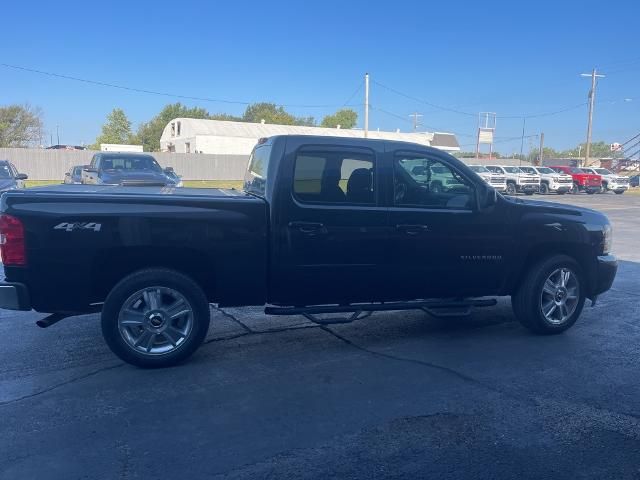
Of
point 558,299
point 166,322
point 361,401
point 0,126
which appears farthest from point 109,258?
point 0,126

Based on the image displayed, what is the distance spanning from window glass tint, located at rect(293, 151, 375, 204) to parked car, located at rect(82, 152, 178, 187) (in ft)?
38.2

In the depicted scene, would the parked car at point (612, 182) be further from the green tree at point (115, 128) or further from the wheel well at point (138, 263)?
the green tree at point (115, 128)

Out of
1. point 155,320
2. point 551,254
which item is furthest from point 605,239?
point 155,320

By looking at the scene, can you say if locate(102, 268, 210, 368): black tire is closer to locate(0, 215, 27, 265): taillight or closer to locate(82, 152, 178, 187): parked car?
locate(0, 215, 27, 265): taillight

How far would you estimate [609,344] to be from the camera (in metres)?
5.97

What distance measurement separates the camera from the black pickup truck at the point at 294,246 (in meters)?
4.73

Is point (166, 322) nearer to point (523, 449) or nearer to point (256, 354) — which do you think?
point (256, 354)

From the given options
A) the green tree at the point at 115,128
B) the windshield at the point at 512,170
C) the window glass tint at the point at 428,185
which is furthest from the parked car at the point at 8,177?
the green tree at the point at 115,128

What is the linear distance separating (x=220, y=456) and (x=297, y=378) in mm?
1365

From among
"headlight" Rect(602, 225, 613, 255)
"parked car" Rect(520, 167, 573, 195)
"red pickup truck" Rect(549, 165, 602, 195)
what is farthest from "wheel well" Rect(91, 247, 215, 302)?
"red pickup truck" Rect(549, 165, 602, 195)

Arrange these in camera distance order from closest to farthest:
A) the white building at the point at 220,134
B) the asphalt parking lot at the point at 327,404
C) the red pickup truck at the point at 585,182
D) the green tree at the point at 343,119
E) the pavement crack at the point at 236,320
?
the asphalt parking lot at the point at 327,404 < the pavement crack at the point at 236,320 < the red pickup truck at the point at 585,182 < the white building at the point at 220,134 < the green tree at the point at 343,119

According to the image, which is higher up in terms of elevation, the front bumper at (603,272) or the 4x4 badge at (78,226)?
the 4x4 badge at (78,226)

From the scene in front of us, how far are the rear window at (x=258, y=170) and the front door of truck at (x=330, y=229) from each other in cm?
36

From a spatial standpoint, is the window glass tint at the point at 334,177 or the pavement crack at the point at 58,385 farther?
the window glass tint at the point at 334,177
